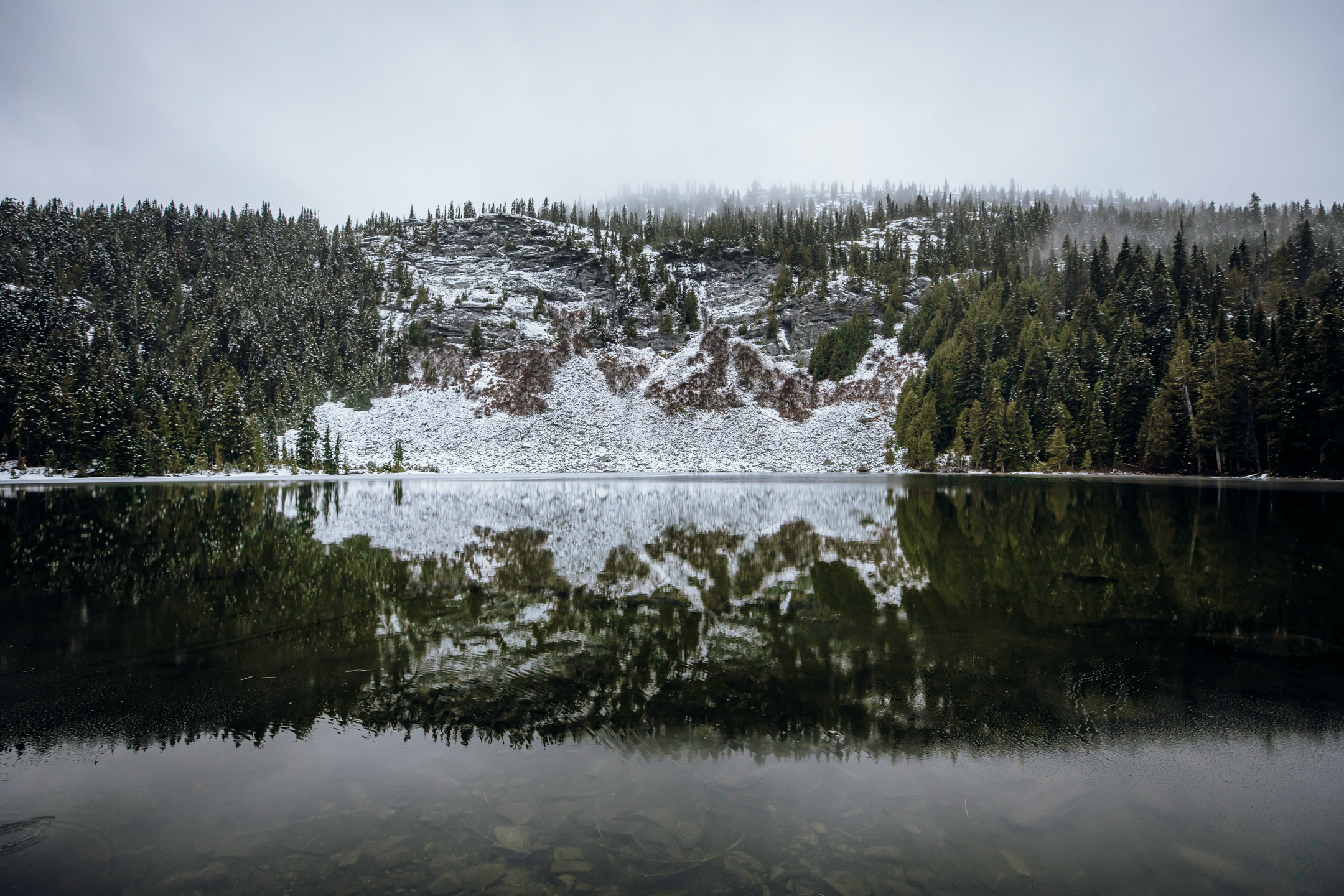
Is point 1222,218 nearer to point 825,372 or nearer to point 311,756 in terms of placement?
point 825,372

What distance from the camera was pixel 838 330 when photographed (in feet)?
303

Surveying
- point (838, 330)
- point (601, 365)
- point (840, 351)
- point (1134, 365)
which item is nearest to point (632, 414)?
point (601, 365)

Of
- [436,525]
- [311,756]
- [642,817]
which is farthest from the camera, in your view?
[436,525]

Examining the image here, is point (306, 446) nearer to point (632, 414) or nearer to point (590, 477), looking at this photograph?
point (590, 477)

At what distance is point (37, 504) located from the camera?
2861 centimetres

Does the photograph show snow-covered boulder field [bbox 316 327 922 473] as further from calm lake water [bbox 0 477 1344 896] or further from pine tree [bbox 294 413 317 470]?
calm lake water [bbox 0 477 1344 896]

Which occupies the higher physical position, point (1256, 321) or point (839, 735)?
point (1256, 321)

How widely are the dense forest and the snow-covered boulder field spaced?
500 centimetres

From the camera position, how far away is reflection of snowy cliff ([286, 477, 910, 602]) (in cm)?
1282

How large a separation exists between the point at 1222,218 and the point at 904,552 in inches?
8176

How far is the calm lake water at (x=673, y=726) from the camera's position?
3826 millimetres

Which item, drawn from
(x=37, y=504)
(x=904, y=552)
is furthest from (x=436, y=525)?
(x=37, y=504)

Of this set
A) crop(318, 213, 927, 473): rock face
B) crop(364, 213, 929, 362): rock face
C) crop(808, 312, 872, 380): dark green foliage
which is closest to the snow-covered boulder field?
crop(318, 213, 927, 473): rock face

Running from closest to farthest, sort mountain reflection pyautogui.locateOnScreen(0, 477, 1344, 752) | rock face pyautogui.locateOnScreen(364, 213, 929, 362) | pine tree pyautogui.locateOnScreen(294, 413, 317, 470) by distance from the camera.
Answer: mountain reflection pyautogui.locateOnScreen(0, 477, 1344, 752) → pine tree pyautogui.locateOnScreen(294, 413, 317, 470) → rock face pyautogui.locateOnScreen(364, 213, 929, 362)
